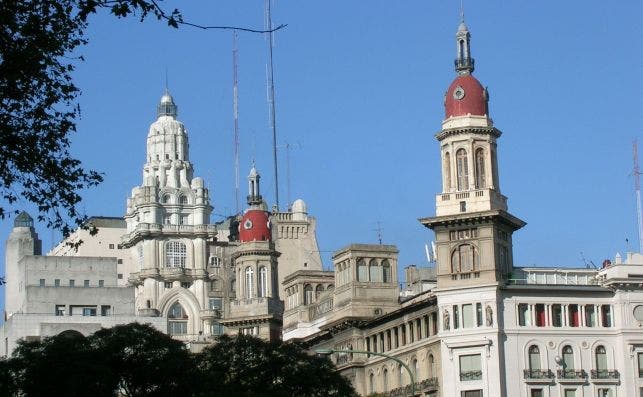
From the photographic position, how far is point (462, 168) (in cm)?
12069

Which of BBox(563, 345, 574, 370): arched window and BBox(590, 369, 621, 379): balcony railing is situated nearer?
BBox(590, 369, 621, 379): balcony railing

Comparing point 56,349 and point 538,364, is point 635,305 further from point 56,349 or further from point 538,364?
point 56,349

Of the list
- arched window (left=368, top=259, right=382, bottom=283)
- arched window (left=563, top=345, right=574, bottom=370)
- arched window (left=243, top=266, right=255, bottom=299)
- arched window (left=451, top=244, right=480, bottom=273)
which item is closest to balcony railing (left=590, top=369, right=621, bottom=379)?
arched window (left=563, top=345, right=574, bottom=370)

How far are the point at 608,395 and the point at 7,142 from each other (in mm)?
82863

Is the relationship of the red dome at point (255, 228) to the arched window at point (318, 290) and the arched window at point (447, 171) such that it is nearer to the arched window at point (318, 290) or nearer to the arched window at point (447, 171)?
the arched window at point (318, 290)

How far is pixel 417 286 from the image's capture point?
14650 centimetres

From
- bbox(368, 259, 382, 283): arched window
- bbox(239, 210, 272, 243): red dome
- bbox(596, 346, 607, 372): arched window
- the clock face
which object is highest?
the clock face

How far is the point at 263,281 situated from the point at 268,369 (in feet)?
166

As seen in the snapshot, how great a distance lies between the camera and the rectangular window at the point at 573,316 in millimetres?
119812

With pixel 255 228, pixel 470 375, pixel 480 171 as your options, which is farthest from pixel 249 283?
pixel 470 375

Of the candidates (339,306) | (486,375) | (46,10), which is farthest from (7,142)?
(339,306)

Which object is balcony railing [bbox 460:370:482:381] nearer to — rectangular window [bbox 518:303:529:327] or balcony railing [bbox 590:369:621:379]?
rectangular window [bbox 518:303:529:327]

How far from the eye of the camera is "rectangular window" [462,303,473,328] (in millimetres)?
118500

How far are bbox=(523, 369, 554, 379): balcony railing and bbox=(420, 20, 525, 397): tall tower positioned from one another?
2135 millimetres
